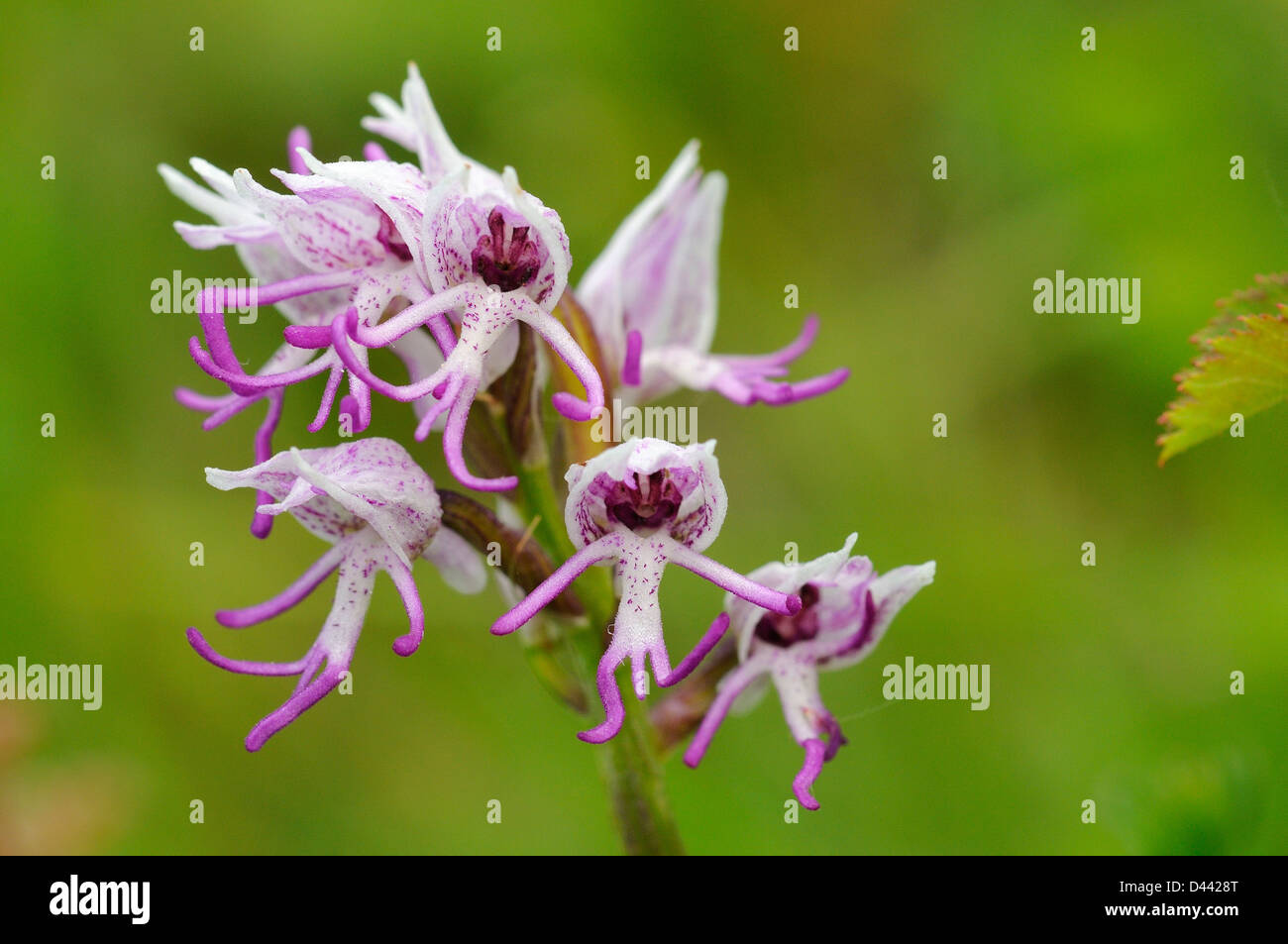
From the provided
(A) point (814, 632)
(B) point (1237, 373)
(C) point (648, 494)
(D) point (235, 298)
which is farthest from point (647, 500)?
(B) point (1237, 373)

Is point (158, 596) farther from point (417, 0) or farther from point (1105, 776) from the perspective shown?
point (1105, 776)

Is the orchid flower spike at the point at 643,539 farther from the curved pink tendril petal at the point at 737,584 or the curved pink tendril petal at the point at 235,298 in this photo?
the curved pink tendril petal at the point at 235,298

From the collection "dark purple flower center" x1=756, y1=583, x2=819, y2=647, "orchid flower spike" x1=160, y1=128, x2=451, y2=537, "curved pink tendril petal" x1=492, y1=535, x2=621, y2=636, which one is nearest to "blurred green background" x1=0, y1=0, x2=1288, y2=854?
"dark purple flower center" x1=756, y1=583, x2=819, y2=647

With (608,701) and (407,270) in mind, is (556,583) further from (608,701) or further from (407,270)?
(407,270)

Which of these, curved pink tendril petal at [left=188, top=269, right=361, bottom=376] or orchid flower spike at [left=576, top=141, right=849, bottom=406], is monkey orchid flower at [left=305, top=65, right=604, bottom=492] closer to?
curved pink tendril petal at [left=188, top=269, right=361, bottom=376]

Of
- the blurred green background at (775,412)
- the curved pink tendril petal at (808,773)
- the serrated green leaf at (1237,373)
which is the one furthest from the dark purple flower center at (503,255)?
the blurred green background at (775,412)
